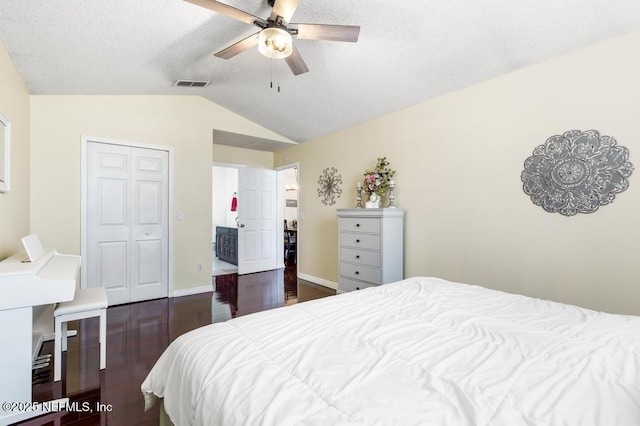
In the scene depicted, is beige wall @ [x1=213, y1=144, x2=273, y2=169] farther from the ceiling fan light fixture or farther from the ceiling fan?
the ceiling fan light fixture

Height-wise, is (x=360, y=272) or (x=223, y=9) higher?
(x=223, y=9)

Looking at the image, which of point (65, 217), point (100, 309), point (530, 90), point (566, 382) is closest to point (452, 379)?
point (566, 382)

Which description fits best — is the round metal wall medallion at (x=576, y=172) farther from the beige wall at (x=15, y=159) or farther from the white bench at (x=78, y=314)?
the beige wall at (x=15, y=159)

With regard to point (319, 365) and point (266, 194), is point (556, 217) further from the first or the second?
point (266, 194)

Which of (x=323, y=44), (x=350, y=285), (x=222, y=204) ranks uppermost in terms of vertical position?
(x=323, y=44)

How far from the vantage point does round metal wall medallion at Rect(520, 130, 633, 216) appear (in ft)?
7.19

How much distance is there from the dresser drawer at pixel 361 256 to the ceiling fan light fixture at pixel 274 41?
2.26 metres

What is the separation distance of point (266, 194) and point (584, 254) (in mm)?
4662

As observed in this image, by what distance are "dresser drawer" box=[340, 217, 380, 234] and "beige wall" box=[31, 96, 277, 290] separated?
2.04 metres

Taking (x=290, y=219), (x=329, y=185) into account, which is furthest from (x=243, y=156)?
(x=290, y=219)

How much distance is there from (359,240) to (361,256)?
0.63 feet

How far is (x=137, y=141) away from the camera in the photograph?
385 centimetres

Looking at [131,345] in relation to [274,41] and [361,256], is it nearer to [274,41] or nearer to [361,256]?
[361,256]

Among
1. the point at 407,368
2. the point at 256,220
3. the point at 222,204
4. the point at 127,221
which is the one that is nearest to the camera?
the point at 407,368
